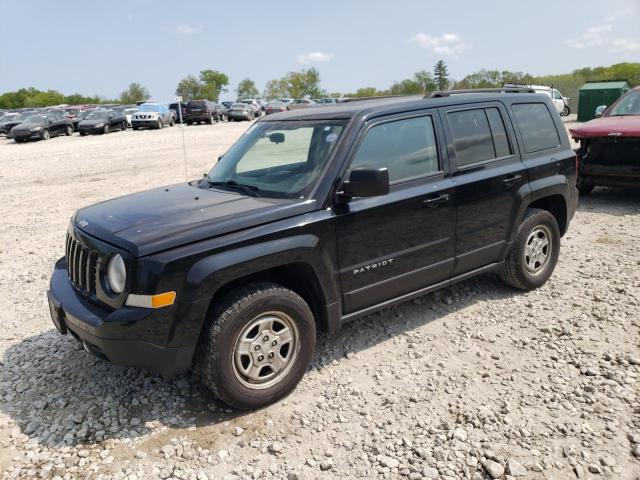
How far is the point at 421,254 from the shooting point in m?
4.18

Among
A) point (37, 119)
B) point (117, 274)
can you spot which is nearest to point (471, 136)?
point (117, 274)

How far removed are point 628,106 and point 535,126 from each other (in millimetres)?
5826

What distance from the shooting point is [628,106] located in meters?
9.59

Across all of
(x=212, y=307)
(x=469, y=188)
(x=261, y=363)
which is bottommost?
(x=261, y=363)

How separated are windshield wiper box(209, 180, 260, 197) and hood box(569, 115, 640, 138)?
6.75 m

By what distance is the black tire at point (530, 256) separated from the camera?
16.3 ft

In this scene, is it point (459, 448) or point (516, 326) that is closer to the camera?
point (459, 448)

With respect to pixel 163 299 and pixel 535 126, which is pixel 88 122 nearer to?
pixel 535 126

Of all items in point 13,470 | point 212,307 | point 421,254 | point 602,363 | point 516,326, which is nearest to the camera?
point 13,470

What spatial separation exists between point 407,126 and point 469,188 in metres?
0.76

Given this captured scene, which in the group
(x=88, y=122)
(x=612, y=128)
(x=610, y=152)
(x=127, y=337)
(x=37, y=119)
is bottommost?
(x=127, y=337)

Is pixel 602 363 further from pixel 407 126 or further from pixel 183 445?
pixel 183 445

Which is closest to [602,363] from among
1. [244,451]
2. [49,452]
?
[244,451]

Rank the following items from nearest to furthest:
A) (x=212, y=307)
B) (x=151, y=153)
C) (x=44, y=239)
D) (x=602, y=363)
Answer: (x=212, y=307) → (x=602, y=363) → (x=44, y=239) → (x=151, y=153)
